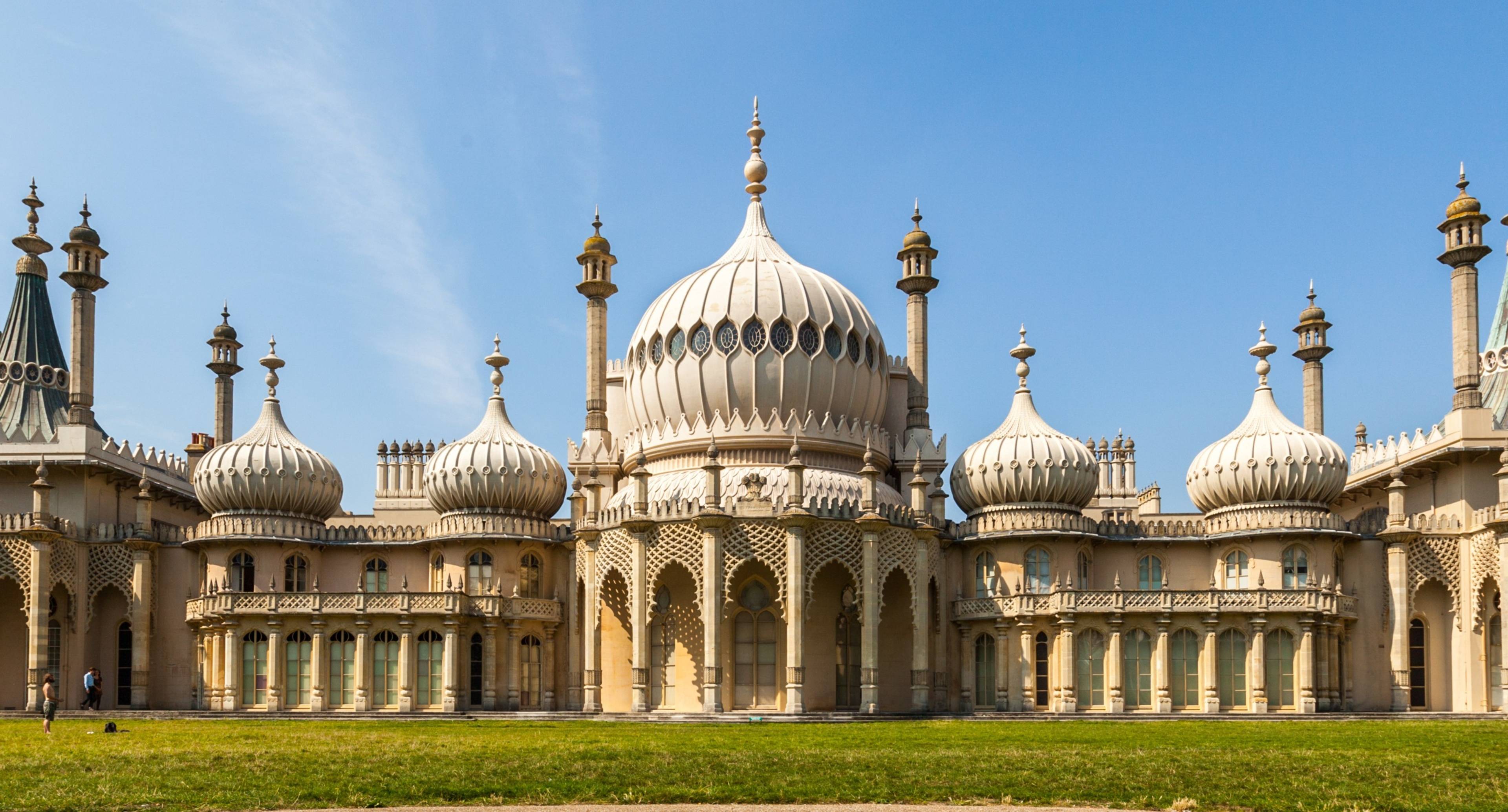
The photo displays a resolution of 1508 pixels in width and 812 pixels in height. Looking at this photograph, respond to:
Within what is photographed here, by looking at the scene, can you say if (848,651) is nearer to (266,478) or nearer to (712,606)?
(712,606)

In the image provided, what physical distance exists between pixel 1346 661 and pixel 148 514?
125 ft

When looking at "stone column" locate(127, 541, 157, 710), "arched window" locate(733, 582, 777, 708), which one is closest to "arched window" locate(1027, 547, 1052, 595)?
"arched window" locate(733, 582, 777, 708)

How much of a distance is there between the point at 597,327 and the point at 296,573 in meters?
13.1

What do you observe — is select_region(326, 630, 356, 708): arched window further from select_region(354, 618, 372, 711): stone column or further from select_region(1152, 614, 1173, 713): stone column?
select_region(1152, 614, 1173, 713): stone column

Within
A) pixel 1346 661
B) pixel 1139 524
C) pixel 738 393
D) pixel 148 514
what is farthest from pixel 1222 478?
pixel 148 514

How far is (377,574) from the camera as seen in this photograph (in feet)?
171

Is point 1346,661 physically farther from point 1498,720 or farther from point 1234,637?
point 1498,720

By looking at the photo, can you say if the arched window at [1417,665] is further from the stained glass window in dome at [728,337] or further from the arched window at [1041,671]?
the stained glass window in dome at [728,337]

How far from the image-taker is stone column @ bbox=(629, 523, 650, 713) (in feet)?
145

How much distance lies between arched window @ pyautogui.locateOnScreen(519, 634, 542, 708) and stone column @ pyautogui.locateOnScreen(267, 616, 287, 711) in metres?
7.27

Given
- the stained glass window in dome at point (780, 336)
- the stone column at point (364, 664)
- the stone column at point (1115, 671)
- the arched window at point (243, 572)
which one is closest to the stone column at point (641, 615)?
the stained glass window in dome at point (780, 336)

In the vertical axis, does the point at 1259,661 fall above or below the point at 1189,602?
below

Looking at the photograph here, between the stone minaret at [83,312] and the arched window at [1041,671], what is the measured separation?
30943mm

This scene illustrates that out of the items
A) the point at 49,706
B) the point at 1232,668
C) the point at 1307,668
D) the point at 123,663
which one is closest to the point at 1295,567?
the point at 1307,668
